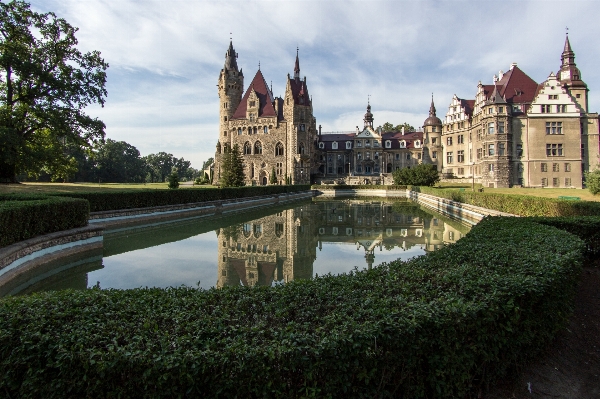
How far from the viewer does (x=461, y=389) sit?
3.20 metres

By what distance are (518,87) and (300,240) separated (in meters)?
43.7

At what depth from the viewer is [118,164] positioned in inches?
2990

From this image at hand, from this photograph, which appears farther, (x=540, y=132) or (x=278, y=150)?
(x=278, y=150)

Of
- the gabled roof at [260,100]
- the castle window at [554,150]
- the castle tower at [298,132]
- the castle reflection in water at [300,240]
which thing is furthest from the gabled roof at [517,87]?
the gabled roof at [260,100]

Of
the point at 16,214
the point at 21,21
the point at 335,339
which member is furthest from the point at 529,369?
the point at 21,21

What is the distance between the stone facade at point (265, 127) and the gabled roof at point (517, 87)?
1162 inches

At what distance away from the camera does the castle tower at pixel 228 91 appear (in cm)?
6222

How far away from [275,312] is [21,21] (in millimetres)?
32817

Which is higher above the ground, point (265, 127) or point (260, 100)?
point (260, 100)

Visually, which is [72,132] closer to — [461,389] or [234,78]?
[461,389]

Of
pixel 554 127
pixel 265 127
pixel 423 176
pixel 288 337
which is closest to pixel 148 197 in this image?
pixel 288 337

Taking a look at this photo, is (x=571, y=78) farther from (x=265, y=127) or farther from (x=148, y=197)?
(x=148, y=197)

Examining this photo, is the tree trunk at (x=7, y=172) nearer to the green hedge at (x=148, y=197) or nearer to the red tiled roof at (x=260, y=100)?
the green hedge at (x=148, y=197)

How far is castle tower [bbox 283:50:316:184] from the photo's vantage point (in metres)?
58.3
